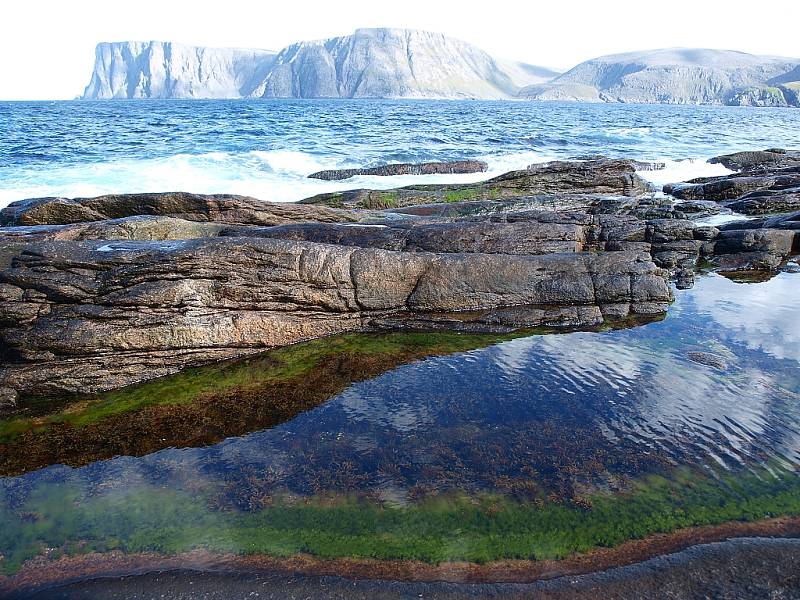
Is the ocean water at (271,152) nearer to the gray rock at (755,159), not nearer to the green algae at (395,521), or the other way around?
the gray rock at (755,159)

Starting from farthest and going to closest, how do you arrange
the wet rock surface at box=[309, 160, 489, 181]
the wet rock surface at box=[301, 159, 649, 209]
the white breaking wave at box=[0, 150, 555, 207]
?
the wet rock surface at box=[309, 160, 489, 181], the white breaking wave at box=[0, 150, 555, 207], the wet rock surface at box=[301, 159, 649, 209]

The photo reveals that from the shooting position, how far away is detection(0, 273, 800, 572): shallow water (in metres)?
5.95

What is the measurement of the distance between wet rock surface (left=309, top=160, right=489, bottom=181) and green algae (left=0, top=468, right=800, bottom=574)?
2538 cm

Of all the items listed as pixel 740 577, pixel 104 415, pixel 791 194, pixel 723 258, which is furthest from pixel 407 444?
pixel 791 194

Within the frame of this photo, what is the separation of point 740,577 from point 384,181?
2602cm

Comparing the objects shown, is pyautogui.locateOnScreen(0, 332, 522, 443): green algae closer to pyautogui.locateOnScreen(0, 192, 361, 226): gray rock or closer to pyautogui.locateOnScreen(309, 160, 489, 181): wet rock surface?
pyautogui.locateOnScreen(0, 192, 361, 226): gray rock

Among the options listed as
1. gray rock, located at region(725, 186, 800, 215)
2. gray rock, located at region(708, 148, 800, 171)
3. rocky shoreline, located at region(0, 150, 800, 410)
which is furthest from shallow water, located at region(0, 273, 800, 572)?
gray rock, located at region(708, 148, 800, 171)

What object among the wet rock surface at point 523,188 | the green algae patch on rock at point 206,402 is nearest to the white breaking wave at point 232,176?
the wet rock surface at point 523,188

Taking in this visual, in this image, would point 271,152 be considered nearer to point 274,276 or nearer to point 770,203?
point 770,203

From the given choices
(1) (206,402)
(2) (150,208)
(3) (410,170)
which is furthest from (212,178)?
(1) (206,402)

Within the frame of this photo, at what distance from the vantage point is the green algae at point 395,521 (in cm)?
527

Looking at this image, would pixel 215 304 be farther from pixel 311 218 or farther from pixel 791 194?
pixel 791 194

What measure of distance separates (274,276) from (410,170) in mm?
22135

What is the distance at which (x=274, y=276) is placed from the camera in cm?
1037
